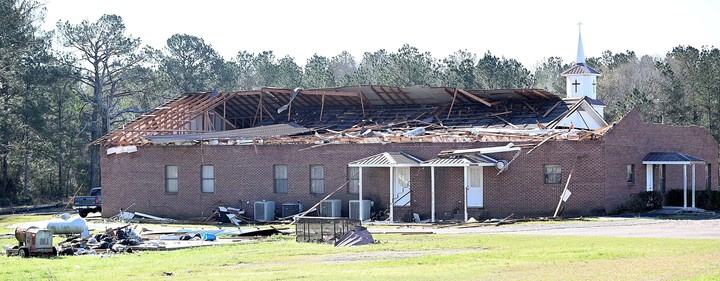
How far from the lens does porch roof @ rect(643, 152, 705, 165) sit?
1843 inches

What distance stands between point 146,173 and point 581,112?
19895 millimetres

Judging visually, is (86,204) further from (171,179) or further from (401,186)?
(401,186)

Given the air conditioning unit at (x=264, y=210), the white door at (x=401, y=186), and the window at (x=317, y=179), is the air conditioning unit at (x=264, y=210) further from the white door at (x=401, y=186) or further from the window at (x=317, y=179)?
the white door at (x=401, y=186)

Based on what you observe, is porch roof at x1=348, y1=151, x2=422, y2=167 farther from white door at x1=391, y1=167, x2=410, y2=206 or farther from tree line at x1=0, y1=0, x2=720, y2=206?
tree line at x1=0, y1=0, x2=720, y2=206

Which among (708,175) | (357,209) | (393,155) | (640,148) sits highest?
(640,148)

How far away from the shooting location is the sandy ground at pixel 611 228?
33.9 m

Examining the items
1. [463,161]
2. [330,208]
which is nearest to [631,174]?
[463,161]

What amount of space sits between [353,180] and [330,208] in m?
1.79

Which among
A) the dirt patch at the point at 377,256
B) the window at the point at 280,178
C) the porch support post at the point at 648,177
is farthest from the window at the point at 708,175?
the dirt patch at the point at 377,256

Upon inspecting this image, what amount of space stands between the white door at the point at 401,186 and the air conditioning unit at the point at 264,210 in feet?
17.8

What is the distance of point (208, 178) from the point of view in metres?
51.0

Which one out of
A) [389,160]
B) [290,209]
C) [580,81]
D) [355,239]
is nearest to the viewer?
[355,239]

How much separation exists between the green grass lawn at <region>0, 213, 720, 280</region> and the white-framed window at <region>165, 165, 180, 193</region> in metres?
18.7

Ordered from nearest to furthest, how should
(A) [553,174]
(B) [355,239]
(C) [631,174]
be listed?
(B) [355,239]
(A) [553,174]
(C) [631,174]
